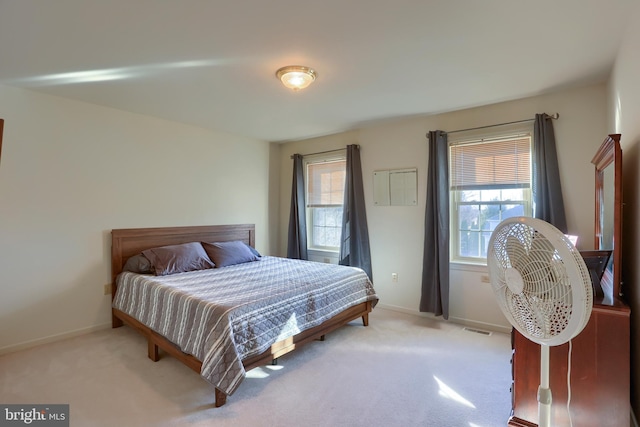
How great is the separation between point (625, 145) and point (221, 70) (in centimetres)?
280

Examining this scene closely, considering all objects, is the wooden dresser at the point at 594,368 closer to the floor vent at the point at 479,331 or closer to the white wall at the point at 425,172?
the white wall at the point at 425,172

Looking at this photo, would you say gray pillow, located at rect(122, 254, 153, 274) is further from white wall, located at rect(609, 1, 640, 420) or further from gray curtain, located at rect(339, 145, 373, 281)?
white wall, located at rect(609, 1, 640, 420)

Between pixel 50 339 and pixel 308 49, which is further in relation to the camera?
pixel 50 339

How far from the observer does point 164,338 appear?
2.53 metres

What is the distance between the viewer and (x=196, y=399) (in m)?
2.10

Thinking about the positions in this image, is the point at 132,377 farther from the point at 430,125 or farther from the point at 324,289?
the point at 430,125

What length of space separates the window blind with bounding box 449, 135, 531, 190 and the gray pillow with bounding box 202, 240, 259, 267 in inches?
102

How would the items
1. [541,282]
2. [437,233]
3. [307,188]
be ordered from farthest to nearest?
[307,188] < [437,233] < [541,282]

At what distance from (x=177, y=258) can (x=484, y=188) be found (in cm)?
334

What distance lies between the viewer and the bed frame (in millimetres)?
2320

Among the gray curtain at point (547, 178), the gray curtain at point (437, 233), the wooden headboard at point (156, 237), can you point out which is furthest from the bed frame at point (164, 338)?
the gray curtain at point (547, 178)

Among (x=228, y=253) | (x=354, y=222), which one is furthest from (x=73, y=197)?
(x=354, y=222)

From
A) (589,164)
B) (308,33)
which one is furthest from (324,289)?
(589,164)

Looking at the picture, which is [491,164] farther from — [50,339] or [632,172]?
[50,339]
